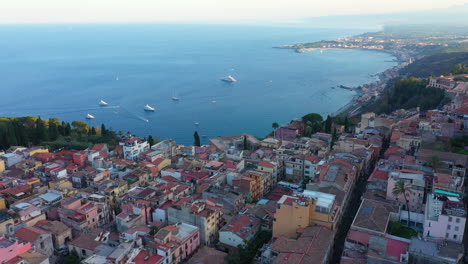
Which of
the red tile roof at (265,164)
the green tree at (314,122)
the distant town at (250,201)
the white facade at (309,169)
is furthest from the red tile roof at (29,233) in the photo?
the green tree at (314,122)

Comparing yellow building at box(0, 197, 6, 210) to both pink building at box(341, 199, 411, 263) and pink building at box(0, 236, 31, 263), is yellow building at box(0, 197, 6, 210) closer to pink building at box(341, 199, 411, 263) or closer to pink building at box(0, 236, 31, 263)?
pink building at box(0, 236, 31, 263)

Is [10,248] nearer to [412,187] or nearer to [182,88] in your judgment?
[412,187]

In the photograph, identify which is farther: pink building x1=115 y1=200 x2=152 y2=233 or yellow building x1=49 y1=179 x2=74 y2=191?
yellow building x1=49 y1=179 x2=74 y2=191

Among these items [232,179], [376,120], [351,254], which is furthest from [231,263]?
[376,120]

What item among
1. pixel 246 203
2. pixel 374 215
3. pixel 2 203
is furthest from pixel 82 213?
pixel 374 215

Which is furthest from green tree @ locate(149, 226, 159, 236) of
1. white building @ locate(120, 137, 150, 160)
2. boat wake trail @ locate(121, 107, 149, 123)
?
boat wake trail @ locate(121, 107, 149, 123)

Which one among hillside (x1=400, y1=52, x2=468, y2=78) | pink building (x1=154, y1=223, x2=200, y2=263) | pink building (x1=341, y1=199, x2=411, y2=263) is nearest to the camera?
pink building (x1=341, y1=199, x2=411, y2=263)

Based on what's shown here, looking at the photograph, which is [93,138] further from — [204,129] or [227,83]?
[227,83]
